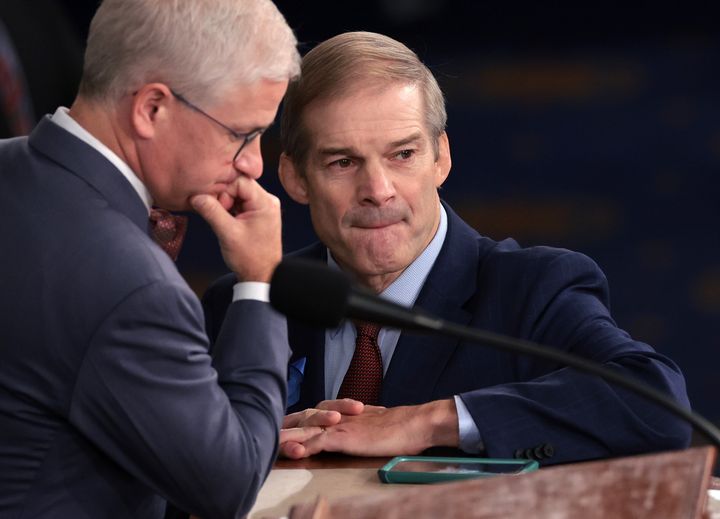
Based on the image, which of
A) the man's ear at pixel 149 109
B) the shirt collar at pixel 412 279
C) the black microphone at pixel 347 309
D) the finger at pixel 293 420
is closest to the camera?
the black microphone at pixel 347 309

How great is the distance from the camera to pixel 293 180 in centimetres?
224

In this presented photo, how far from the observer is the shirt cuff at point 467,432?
1776 millimetres

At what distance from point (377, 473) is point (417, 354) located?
416 mm

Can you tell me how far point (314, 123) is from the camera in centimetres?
212

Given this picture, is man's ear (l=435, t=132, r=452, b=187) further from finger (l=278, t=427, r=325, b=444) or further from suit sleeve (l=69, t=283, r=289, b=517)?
suit sleeve (l=69, t=283, r=289, b=517)

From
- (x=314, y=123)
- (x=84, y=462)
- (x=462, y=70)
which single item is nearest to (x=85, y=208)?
(x=84, y=462)

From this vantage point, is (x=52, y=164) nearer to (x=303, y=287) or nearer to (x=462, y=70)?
(x=303, y=287)

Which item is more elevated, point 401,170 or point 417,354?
point 401,170

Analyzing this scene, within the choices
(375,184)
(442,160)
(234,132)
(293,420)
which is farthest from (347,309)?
(442,160)

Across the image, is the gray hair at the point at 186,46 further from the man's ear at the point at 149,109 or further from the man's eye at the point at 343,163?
the man's eye at the point at 343,163

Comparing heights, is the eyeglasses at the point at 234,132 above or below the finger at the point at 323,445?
above

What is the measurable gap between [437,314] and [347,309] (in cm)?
98

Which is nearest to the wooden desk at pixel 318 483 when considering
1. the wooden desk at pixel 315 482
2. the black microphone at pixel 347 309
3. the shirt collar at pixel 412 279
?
the wooden desk at pixel 315 482

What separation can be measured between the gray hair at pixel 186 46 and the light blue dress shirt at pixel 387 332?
658mm
